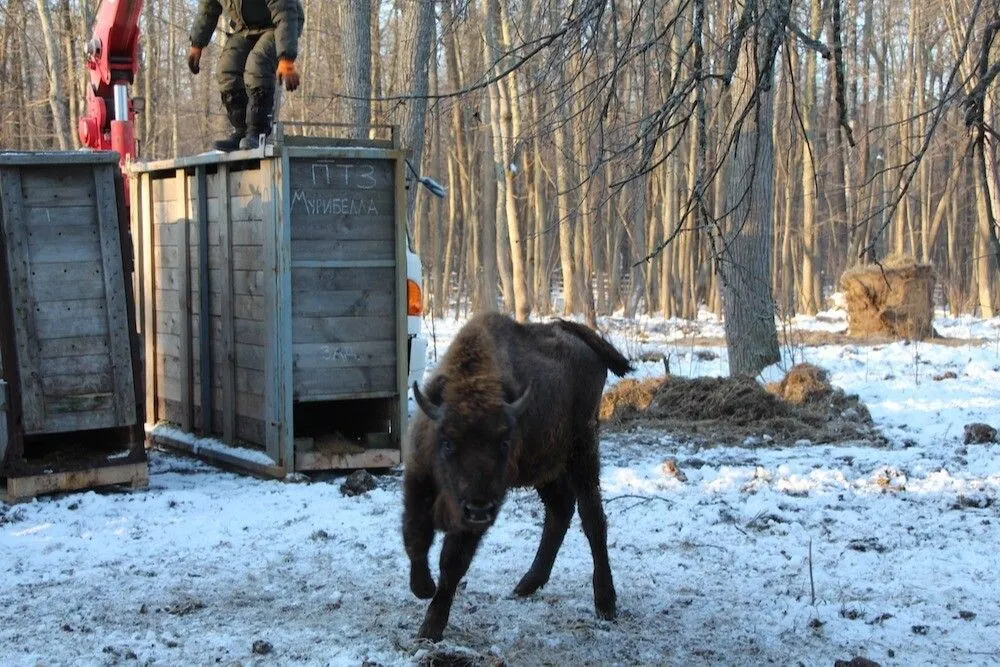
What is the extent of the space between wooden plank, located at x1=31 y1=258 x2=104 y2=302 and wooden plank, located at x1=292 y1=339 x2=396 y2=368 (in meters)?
1.40

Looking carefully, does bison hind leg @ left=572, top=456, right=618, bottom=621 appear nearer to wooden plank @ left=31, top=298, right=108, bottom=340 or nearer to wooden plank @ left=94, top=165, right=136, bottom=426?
wooden plank @ left=94, top=165, right=136, bottom=426

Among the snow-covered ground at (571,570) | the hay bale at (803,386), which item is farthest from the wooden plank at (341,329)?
the hay bale at (803,386)

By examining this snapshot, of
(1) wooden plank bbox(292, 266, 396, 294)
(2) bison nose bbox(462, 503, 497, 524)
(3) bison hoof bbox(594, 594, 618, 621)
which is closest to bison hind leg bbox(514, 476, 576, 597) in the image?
(3) bison hoof bbox(594, 594, 618, 621)

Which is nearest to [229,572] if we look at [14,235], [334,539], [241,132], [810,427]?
[334,539]

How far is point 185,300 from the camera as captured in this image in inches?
353

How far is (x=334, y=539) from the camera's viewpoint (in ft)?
21.6

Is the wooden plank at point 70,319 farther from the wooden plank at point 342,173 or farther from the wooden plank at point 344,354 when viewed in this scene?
the wooden plank at point 342,173

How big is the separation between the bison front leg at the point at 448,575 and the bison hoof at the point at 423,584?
11cm

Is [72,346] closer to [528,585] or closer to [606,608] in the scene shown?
[528,585]

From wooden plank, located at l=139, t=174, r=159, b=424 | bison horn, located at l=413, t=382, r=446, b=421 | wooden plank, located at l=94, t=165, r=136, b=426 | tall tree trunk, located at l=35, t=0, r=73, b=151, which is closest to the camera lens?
bison horn, located at l=413, t=382, r=446, b=421

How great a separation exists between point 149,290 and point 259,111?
6.48 feet

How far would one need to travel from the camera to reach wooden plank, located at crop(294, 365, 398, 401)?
806 centimetres

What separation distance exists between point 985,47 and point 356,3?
9.68 m

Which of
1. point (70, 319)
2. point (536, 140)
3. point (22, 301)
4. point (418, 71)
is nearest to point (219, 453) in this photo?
point (70, 319)
